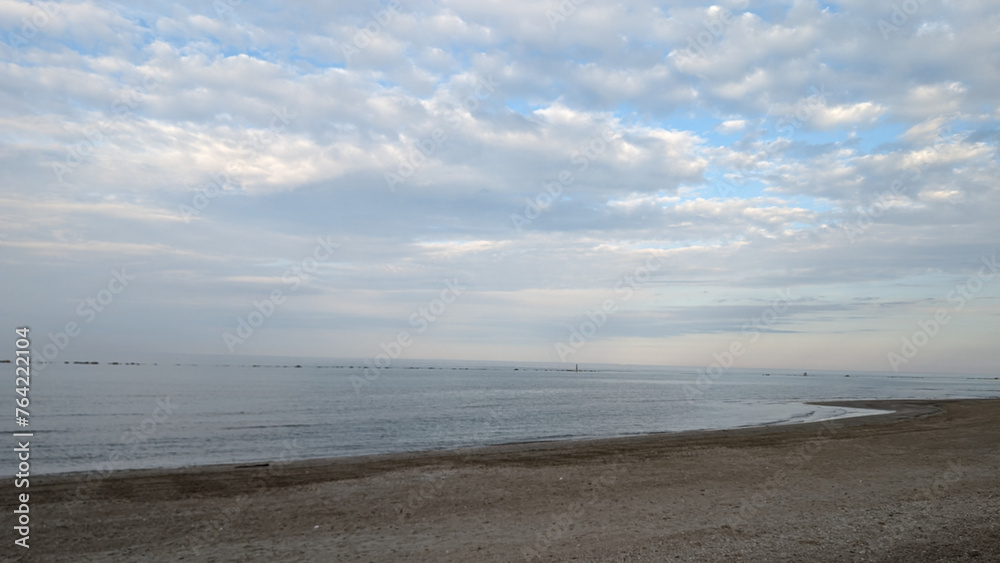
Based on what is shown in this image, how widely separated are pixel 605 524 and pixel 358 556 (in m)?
5.01

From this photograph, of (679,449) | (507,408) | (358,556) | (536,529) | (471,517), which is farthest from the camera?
(507,408)

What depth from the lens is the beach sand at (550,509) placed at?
10.6 m

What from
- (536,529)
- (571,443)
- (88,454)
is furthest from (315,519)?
(88,454)

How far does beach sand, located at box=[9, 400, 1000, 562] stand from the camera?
419 inches

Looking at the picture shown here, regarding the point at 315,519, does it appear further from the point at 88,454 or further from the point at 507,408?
the point at 507,408

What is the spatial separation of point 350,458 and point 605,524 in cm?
1563

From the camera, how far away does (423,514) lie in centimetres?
1405

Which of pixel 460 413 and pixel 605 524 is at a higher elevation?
pixel 605 524

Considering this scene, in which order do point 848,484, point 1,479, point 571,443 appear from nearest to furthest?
point 848,484 → point 1,479 → point 571,443

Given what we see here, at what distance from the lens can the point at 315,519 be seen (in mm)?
13812

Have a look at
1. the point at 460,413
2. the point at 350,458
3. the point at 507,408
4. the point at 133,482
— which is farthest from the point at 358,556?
the point at 507,408

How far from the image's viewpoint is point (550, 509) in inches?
561

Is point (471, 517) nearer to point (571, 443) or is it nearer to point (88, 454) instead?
point (571, 443)

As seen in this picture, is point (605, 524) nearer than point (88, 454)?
Yes
